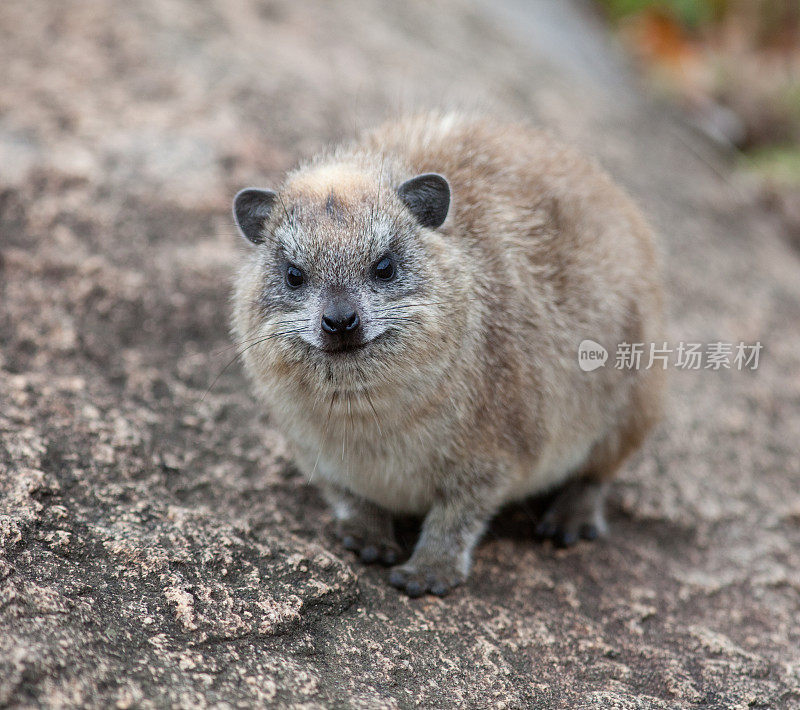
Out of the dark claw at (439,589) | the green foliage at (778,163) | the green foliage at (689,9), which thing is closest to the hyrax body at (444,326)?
the dark claw at (439,589)

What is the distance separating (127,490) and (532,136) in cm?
333

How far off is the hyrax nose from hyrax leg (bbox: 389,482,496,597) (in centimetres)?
123

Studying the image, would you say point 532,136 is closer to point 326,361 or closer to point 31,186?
point 326,361

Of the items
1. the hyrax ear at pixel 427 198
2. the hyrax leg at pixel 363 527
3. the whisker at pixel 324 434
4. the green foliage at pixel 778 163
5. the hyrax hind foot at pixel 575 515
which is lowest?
the hyrax leg at pixel 363 527

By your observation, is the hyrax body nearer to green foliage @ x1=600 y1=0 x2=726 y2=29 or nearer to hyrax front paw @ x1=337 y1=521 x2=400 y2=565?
hyrax front paw @ x1=337 y1=521 x2=400 y2=565

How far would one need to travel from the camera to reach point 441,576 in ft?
14.3

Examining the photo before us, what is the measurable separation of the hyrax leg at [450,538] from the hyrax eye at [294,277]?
1.42 meters

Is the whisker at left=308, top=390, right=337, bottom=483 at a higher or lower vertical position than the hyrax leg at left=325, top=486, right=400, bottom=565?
higher

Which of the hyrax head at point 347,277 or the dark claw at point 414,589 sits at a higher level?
the hyrax head at point 347,277

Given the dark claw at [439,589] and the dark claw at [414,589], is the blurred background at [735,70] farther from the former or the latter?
the dark claw at [414,589]

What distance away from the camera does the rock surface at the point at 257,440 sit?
11.7 feet

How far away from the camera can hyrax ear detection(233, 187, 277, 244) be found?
4445mm

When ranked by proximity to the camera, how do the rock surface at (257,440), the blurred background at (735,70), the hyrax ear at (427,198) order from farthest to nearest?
the blurred background at (735,70)
the hyrax ear at (427,198)
the rock surface at (257,440)

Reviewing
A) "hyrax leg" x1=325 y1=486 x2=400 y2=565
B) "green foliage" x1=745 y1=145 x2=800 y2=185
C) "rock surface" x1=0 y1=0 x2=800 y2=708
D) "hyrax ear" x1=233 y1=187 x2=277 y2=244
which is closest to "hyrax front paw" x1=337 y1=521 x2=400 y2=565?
"hyrax leg" x1=325 y1=486 x2=400 y2=565
